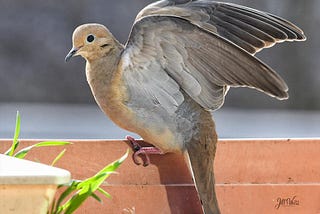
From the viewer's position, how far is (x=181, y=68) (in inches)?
150

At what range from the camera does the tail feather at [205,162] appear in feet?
11.5

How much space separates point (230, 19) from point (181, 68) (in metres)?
0.29

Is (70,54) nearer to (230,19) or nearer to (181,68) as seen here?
(181,68)

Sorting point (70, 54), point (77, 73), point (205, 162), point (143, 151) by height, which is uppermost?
point (70, 54)

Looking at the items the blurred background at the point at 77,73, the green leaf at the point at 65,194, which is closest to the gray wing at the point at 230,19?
the green leaf at the point at 65,194

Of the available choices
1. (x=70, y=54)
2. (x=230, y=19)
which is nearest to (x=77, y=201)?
(x=70, y=54)

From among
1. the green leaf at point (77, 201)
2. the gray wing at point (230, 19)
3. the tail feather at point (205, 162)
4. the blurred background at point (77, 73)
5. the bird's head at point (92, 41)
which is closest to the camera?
the green leaf at point (77, 201)

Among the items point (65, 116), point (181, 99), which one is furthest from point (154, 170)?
point (65, 116)

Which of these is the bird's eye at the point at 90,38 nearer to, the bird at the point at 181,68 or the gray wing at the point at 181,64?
the bird at the point at 181,68

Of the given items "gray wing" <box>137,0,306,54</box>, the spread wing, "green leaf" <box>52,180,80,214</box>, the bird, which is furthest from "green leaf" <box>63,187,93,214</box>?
"gray wing" <box>137,0,306,54</box>

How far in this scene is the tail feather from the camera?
3508 mm

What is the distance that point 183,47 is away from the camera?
3.79 m

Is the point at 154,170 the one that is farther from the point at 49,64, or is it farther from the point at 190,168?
the point at 49,64

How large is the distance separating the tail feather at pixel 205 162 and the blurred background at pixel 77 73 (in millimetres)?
6121
